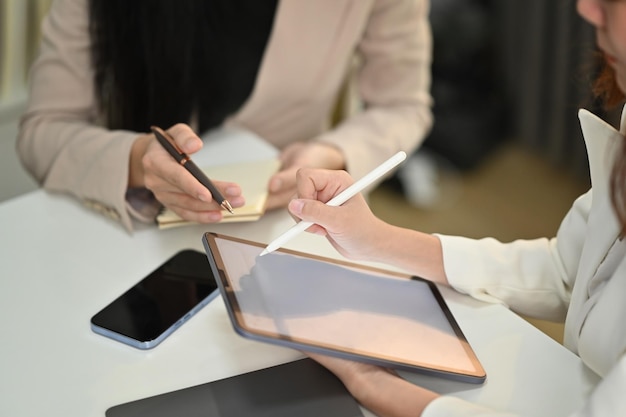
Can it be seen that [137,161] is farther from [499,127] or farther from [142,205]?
[499,127]

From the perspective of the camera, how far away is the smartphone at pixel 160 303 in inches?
25.5

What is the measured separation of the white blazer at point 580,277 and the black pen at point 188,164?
23 cm

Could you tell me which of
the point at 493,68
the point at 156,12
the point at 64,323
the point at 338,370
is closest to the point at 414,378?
the point at 338,370

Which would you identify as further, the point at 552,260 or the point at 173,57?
the point at 173,57

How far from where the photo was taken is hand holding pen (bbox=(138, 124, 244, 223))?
2.44 feet

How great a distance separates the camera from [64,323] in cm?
67

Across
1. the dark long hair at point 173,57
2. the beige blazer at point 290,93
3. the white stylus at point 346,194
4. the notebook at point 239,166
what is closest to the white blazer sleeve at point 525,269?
the white stylus at point 346,194

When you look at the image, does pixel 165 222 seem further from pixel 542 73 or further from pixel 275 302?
pixel 542 73

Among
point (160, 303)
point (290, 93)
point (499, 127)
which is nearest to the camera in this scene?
point (160, 303)

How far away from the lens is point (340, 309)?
621 mm

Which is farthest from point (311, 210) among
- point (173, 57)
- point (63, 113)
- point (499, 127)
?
point (499, 127)

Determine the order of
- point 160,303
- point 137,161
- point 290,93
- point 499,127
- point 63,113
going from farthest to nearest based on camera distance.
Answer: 1. point 499,127
2. point 290,93
3. point 63,113
4. point 137,161
5. point 160,303

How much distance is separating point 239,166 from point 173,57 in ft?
0.59

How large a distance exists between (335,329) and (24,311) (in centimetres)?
31
